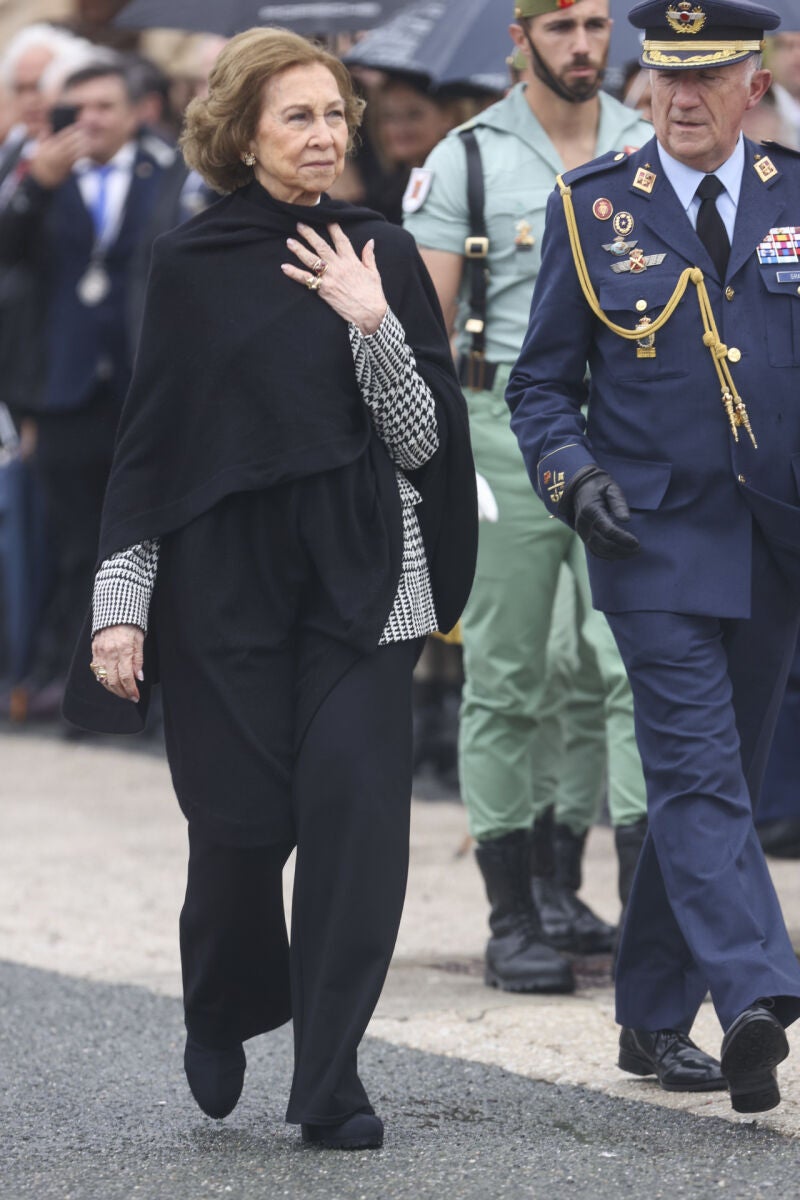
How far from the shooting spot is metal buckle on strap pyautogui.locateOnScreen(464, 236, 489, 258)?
588 centimetres

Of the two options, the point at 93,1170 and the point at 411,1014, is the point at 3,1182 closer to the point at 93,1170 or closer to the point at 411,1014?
the point at 93,1170

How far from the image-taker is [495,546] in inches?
236

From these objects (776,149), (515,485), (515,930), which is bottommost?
(515,930)

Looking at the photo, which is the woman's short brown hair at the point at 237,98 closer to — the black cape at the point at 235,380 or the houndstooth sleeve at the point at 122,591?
the black cape at the point at 235,380

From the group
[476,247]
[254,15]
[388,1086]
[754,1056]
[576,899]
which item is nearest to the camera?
[754,1056]

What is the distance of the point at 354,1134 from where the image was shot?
444 cm

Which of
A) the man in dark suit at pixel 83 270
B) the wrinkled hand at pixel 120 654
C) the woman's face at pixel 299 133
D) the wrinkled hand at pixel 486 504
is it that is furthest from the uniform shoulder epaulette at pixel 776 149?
the man in dark suit at pixel 83 270

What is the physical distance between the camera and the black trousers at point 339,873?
14.5ft

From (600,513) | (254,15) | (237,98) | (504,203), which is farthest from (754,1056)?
(254,15)

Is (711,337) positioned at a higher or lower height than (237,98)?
lower

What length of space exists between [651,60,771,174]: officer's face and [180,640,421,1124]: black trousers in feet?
3.42

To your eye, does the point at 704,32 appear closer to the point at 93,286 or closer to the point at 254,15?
the point at 254,15

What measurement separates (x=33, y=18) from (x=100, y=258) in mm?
9645

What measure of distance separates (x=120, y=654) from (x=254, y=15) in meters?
5.13
